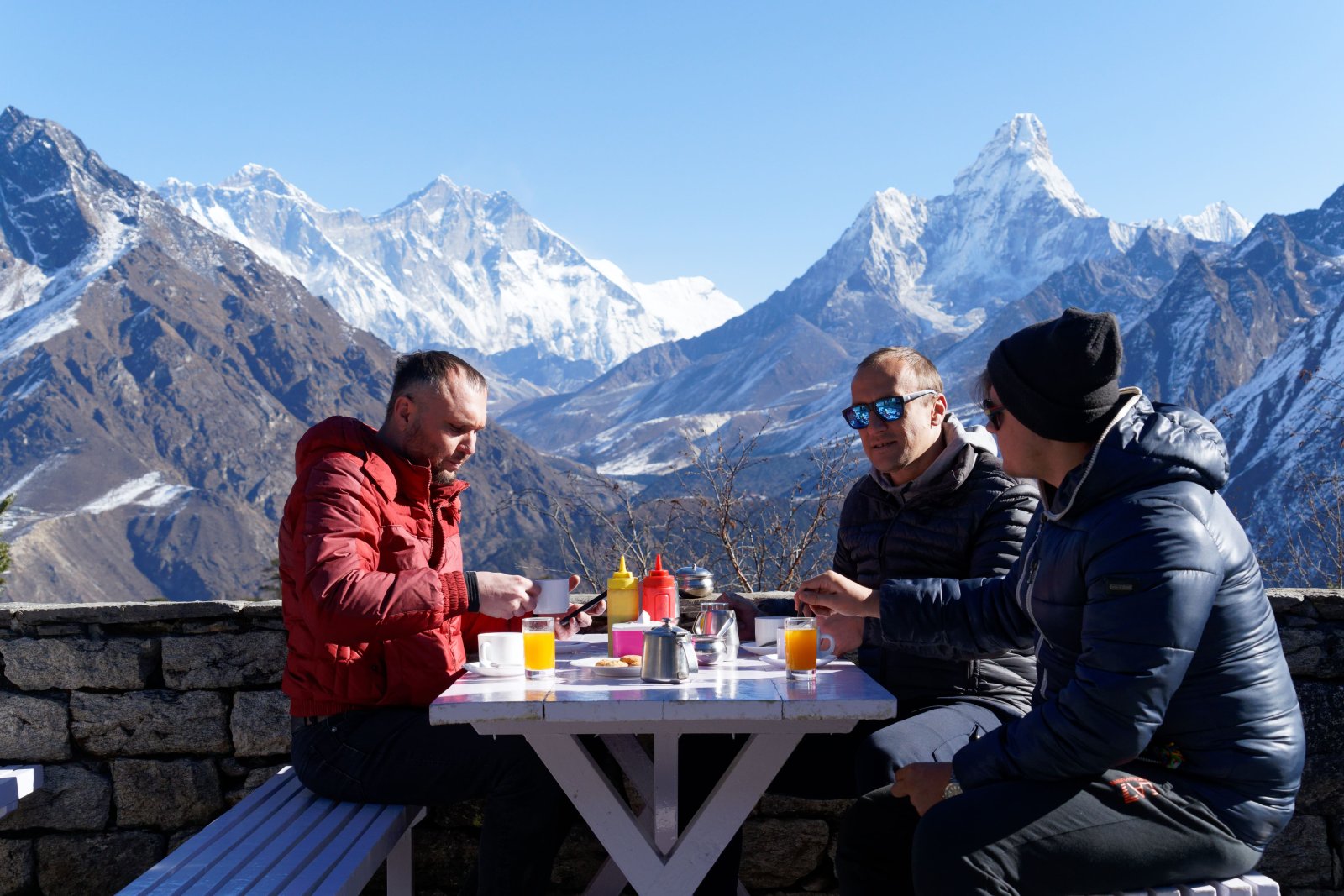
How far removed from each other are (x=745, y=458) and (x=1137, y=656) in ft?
21.1

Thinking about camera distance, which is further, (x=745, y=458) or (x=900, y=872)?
(x=745, y=458)

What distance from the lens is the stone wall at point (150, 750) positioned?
421 centimetres

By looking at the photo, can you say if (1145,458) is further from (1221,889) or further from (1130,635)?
(1221,889)

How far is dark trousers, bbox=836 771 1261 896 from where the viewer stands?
227 cm

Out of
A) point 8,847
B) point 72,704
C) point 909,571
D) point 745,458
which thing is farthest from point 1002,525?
point 745,458

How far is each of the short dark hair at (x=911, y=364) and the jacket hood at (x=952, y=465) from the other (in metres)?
0.16

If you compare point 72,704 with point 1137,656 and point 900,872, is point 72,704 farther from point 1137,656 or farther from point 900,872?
point 1137,656

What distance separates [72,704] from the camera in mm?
4250

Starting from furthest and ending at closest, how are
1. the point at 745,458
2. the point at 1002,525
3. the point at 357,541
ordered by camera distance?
the point at 745,458, the point at 1002,525, the point at 357,541

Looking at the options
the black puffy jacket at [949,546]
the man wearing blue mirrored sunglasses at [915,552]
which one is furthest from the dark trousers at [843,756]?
the black puffy jacket at [949,546]

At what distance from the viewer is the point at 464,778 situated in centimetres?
311

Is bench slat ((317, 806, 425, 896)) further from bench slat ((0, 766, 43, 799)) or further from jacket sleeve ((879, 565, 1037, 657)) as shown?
bench slat ((0, 766, 43, 799))

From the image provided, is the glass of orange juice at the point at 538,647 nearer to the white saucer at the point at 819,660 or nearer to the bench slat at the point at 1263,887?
the white saucer at the point at 819,660

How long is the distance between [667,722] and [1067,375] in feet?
3.83
